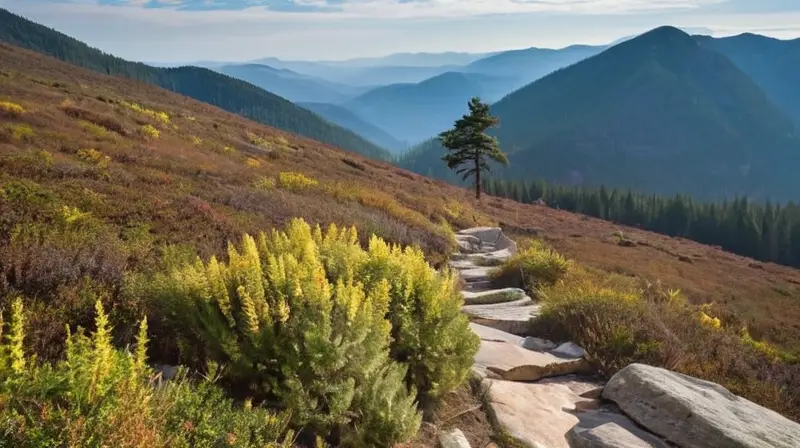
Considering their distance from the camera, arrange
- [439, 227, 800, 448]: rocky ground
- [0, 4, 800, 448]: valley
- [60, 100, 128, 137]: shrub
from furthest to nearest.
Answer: [60, 100, 128, 137]: shrub
[439, 227, 800, 448]: rocky ground
[0, 4, 800, 448]: valley

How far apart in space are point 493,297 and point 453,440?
219 inches

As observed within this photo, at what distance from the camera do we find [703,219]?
10169cm

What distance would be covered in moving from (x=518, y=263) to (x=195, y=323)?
8.37m

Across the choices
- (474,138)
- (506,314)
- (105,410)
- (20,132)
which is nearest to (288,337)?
(105,410)

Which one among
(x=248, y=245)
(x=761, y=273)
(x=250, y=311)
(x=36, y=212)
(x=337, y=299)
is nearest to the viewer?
(x=250, y=311)

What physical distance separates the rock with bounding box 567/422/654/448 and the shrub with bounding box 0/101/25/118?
61.5 feet

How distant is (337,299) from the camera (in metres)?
4.09

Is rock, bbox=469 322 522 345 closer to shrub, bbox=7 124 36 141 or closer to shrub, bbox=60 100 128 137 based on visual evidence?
shrub, bbox=7 124 36 141

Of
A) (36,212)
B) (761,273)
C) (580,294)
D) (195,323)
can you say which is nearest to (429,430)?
(195,323)

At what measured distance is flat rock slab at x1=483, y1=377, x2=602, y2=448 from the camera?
15.5ft

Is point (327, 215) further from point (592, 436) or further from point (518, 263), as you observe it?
point (592, 436)

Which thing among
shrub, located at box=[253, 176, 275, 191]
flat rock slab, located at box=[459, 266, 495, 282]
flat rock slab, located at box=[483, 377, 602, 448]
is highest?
shrub, located at box=[253, 176, 275, 191]

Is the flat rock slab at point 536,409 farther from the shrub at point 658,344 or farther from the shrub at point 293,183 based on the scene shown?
the shrub at point 293,183

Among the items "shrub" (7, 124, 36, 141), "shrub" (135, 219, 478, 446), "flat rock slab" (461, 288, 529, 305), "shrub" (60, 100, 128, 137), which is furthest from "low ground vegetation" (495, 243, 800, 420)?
"shrub" (60, 100, 128, 137)
